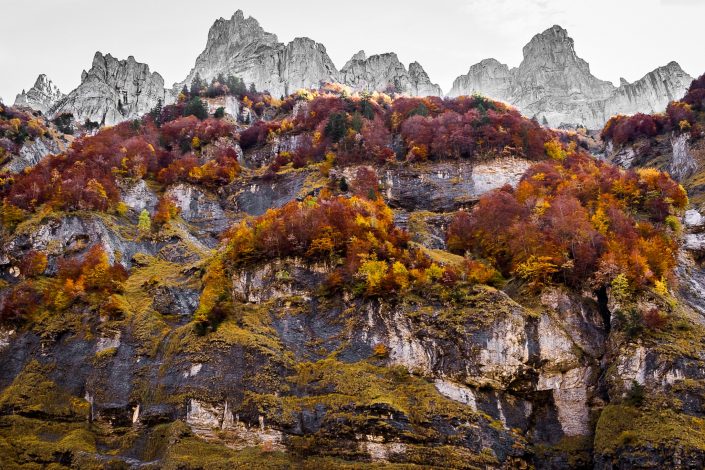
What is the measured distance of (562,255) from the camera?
48719 mm

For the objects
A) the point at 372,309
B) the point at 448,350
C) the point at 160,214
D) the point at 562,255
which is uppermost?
the point at 160,214

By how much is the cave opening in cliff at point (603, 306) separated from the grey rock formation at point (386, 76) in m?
118

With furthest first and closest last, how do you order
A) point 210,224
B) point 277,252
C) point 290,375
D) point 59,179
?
point 210,224 < point 59,179 < point 277,252 < point 290,375

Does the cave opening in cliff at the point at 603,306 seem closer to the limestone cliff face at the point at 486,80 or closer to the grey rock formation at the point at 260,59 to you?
the grey rock formation at the point at 260,59

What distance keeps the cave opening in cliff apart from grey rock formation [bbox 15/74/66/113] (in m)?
158

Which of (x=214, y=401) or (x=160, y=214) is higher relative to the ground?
(x=160, y=214)

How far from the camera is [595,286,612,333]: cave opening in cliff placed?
4588 cm

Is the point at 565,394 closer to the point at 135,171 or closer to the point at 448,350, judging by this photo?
the point at 448,350

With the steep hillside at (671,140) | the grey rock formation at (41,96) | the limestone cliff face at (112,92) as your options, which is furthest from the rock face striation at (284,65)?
the steep hillside at (671,140)

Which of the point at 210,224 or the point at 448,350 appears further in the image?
the point at 210,224

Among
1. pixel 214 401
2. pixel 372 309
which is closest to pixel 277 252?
pixel 372 309

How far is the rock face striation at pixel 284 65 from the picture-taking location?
153250mm

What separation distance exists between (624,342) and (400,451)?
18.0m

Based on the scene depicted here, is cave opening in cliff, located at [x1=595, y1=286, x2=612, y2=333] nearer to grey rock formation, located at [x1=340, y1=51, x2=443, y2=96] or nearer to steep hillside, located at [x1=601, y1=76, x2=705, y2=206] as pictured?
steep hillside, located at [x1=601, y1=76, x2=705, y2=206]
